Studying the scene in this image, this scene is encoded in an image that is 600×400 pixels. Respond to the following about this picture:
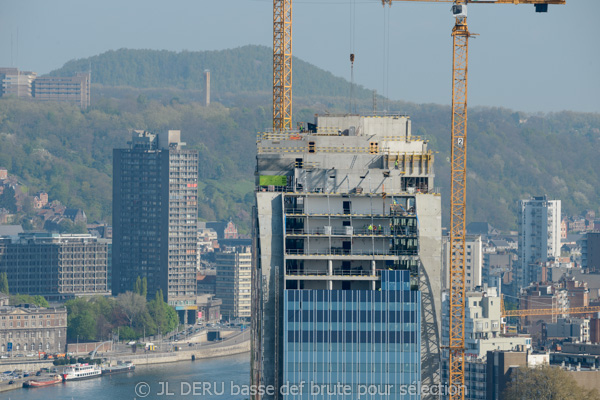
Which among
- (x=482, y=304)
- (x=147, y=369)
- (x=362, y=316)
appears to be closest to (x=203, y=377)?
(x=147, y=369)

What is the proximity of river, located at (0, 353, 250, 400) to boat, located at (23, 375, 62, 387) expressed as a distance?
135cm

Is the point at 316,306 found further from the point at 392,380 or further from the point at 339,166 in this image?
the point at 339,166

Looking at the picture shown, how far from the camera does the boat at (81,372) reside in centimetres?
18962

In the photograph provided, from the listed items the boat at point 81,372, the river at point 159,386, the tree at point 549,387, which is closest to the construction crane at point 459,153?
the tree at point 549,387

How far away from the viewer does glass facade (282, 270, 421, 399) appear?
252 feet

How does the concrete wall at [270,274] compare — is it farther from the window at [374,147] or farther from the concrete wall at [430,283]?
the window at [374,147]

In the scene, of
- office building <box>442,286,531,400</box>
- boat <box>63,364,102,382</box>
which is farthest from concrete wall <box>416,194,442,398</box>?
boat <box>63,364,102,382</box>

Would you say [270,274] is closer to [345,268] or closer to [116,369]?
[345,268]

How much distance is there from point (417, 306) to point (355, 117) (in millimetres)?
15777

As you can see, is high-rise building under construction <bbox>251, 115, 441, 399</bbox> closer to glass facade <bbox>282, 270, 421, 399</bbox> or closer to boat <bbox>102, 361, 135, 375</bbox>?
glass facade <bbox>282, 270, 421, 399</bbox>

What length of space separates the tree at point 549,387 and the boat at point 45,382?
255 feet

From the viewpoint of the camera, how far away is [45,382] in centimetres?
18462

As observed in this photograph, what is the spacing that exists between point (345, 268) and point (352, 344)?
13.6 feet

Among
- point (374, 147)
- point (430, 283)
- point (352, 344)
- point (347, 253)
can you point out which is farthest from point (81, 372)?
point (352, 344)
